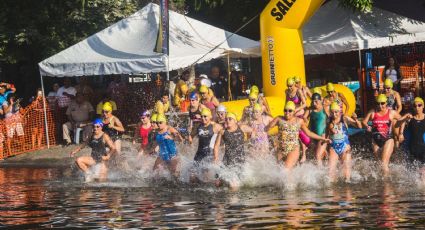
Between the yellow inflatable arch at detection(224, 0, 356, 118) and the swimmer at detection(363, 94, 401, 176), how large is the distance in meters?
4.38

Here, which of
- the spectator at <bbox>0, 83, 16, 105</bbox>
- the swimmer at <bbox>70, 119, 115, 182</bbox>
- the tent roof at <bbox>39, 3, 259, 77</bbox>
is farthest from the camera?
the spectator at <bbox>0, 83, 16, 105</bbox>

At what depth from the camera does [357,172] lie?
Answer: 1697 centimetres

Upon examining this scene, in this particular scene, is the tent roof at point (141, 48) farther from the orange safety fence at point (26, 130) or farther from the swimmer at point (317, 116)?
the swimmer at point (317, 116)

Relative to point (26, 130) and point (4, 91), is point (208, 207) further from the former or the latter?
point (4, 91)

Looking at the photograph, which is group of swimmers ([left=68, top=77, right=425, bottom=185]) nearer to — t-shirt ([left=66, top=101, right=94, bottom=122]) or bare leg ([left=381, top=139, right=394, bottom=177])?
bare leg ([left=381, top=139, right=394, bottom=177])

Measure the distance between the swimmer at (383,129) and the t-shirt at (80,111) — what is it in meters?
10.2

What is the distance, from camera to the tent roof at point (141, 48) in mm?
23641

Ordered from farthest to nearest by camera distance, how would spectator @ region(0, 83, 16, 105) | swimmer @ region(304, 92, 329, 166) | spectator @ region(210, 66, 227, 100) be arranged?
spectator @ region(210, 66, 227, 100)
spectator @ region(0, 83, 16, 105)
swimmer @ region(304, 92, 329, 166)

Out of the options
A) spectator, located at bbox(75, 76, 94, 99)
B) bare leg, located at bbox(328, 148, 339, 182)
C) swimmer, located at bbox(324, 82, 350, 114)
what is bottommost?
bare leg, located at bbox(328, 148, 339, 182)

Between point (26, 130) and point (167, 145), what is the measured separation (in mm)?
9129

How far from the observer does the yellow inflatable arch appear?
847 inches

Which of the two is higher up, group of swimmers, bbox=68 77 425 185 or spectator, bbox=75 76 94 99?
spectator, bbox=75 76 94 99

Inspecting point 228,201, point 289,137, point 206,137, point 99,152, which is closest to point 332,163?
point 289,137

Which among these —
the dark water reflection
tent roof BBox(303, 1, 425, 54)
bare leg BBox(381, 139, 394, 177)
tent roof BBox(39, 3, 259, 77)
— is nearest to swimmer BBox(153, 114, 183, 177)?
the dark water reflection
